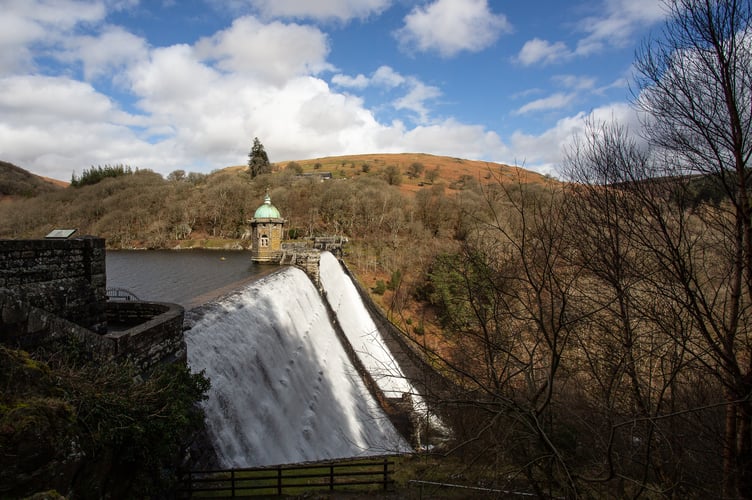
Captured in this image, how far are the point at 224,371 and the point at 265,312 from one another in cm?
442

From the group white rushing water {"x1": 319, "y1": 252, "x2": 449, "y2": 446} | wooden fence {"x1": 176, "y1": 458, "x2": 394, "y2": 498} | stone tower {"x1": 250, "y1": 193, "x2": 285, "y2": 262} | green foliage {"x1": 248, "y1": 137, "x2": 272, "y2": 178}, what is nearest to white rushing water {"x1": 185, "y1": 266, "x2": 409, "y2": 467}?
wooden fence {"x1": 176, "y1": 458, "x2": 394, "y2": 498}

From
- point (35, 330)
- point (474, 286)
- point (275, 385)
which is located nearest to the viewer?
point (35, 330)

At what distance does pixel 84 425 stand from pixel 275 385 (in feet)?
22.9

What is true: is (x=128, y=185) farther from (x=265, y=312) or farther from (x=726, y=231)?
(x=726, y=231)

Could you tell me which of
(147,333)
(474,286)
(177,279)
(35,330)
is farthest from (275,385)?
(177,279)

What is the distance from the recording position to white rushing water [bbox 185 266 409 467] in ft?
29.5

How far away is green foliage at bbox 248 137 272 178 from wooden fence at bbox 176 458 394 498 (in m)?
76.9

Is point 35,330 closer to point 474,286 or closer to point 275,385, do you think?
point 474,286

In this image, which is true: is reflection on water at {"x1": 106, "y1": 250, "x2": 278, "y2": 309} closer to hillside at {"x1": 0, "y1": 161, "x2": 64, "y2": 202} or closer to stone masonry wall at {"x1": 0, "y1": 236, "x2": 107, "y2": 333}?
stone masonry wall at {"x1": 0, "y1": 236, "x2": 107, "y2": 333}

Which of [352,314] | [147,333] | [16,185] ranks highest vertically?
[16,185]

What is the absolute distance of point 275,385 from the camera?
11359mm

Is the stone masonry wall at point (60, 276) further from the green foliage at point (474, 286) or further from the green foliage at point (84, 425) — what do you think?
the green foliage at point (474, 286)

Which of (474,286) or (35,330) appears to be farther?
(474,286)

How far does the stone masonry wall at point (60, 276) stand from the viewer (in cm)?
553
